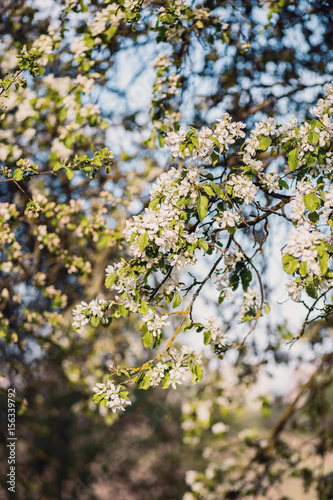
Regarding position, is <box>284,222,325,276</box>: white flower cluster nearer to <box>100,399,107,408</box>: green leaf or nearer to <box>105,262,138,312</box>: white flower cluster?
<box>105,262,138,312</box>: white flower cluster

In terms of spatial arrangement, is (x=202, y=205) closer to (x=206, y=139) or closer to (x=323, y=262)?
(x=206, y=139)

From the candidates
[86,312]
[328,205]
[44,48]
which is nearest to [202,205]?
[328,205]

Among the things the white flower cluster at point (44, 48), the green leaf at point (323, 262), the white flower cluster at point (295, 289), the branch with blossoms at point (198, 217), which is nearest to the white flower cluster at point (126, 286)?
the branch with blossoms at point (198, 217)

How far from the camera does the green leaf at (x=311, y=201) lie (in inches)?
69.9

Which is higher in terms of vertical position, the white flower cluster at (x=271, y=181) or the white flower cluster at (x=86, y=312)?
the white flower cluster at (x=271, y=181)

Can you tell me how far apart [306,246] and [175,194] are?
605mm

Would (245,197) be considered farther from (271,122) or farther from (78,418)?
(78,418)

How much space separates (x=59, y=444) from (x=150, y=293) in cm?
725

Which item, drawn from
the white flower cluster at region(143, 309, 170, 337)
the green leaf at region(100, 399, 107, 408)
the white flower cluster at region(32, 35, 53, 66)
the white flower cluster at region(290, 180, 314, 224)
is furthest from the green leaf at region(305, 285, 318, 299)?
the white flower cluster at region(32, 35, 53, 66)

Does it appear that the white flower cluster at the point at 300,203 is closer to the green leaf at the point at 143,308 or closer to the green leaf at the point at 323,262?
the green leaf at the point at 323,262

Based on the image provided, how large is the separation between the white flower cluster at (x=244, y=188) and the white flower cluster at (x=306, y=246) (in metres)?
0.33

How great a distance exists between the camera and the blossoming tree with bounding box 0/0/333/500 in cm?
193

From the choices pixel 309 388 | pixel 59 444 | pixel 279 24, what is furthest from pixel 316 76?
pixel 59 444

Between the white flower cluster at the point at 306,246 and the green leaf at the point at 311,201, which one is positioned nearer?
the white flower cluster at the point at 306,246
